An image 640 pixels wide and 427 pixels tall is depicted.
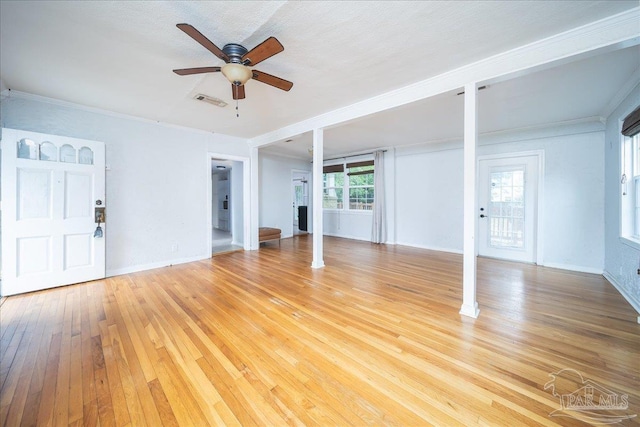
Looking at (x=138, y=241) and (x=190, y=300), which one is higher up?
(x=138, y=241)

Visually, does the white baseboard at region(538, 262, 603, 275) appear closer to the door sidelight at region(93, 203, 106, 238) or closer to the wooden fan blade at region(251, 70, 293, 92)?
the wooden fan blade at region(251, 70, 293, 92)

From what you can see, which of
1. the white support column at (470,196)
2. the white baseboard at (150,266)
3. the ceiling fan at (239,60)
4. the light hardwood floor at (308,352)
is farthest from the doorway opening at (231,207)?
the white support column at (470,196)

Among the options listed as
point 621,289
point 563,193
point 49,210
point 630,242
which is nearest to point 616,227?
point 630,242

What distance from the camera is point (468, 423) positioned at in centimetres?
125

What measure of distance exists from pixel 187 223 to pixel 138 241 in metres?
0.82

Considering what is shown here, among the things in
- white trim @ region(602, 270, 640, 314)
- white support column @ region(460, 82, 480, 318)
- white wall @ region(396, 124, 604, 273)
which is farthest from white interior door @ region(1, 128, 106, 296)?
white trim @ region(602, 270, 640, 314)

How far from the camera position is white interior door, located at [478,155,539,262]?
4457mm

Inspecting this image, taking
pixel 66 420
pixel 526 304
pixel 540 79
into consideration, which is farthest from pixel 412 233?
pixel 66 420

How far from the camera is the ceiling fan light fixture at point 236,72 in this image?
2.09 metres

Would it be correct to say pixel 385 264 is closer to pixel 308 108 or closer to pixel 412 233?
pixel 412 233

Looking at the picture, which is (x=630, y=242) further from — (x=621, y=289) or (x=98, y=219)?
(x=98, y=219)

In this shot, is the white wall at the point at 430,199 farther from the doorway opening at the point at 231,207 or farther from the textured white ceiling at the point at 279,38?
the doorway opening at the point at 231,207

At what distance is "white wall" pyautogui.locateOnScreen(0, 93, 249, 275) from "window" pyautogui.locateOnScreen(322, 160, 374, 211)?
3.65 metres

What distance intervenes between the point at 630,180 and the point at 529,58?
7.67 ft
